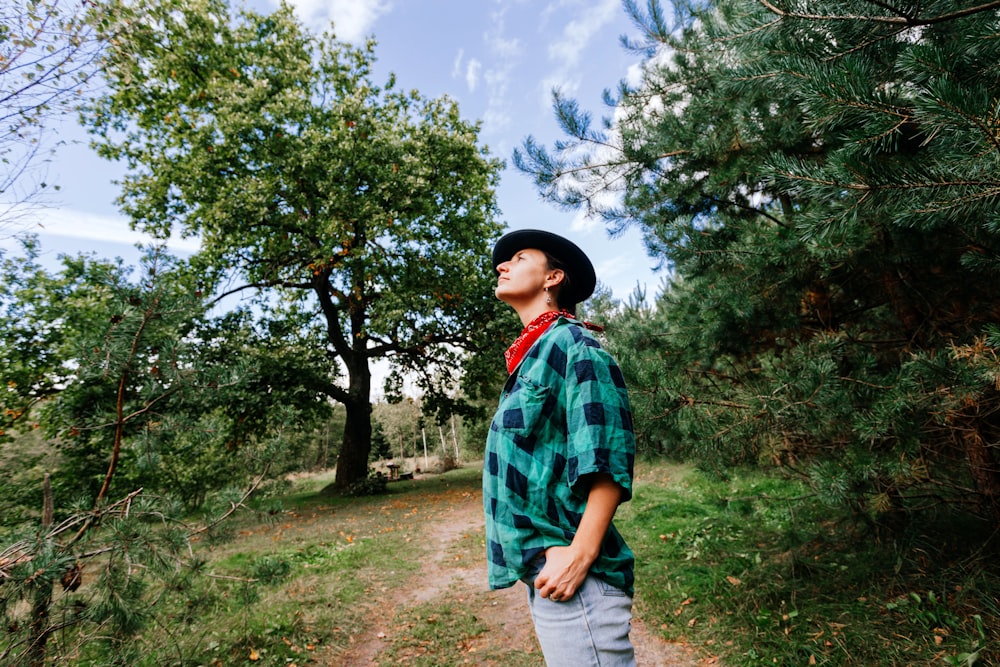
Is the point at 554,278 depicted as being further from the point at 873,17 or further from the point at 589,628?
the point at 873,17

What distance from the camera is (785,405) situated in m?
2.58

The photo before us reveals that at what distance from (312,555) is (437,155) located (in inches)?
357

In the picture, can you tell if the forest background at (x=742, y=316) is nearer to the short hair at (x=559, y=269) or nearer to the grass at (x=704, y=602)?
the grass at (x=704, y=602)

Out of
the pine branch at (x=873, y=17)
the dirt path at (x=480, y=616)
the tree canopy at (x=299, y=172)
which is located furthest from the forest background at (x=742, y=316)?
the tree canopy at (x=299, y=172)

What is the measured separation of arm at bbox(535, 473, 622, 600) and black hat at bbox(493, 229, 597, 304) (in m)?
0.89

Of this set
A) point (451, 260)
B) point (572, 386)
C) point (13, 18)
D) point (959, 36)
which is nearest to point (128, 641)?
point (572, 386)

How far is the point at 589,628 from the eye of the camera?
1.32 meters

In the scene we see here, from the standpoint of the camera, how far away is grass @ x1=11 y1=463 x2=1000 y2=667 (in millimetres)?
2781

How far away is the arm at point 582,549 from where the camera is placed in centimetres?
131

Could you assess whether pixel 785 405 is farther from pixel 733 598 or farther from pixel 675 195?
pixel 733 598

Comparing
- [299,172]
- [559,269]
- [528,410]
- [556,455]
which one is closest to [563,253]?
[559,269]

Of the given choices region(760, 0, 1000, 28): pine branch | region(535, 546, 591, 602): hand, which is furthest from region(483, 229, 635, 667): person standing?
region(760, 0, 1000, 28): pine branch

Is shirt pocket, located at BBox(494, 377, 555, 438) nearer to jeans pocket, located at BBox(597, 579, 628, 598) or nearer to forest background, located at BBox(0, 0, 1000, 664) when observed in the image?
jeans pocket, located at BBox(597, 579, 628, 598)

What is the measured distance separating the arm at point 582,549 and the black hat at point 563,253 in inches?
35.0
